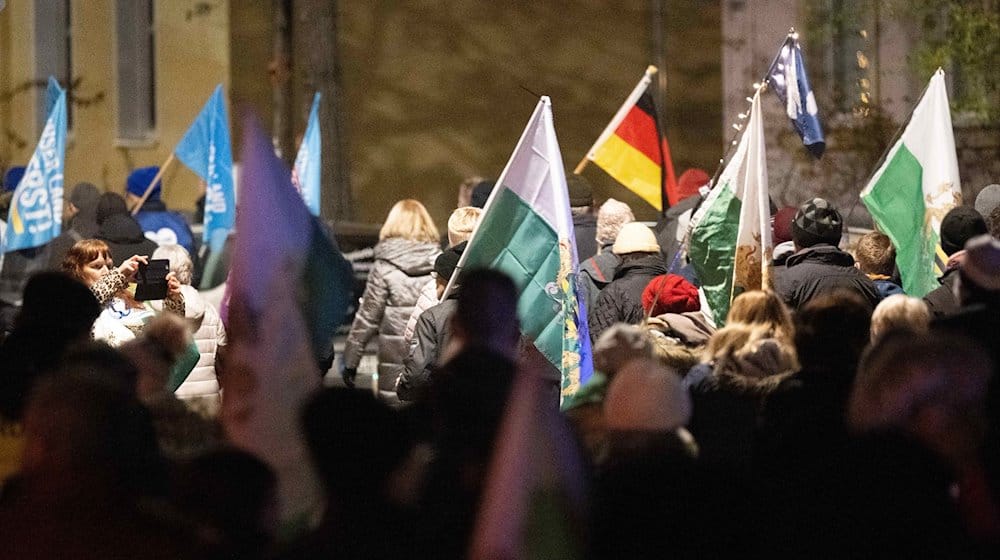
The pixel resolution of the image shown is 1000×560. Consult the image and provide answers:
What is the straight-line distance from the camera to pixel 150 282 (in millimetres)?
9172

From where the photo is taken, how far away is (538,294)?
879cm

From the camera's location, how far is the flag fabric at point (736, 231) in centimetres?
924

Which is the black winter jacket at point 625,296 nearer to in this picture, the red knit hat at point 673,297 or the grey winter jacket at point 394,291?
the red knit hat at point 673,297

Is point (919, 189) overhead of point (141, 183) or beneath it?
beneath

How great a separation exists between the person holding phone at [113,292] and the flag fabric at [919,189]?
3.95m

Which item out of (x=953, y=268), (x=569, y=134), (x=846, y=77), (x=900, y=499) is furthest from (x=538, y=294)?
(x=569, y=134)

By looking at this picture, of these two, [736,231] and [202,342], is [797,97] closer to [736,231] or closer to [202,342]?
[736,231]

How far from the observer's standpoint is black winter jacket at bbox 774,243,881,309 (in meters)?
9.34

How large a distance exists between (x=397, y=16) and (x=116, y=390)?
17.6 m

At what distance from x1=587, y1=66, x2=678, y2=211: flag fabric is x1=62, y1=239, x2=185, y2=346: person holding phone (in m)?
4.16

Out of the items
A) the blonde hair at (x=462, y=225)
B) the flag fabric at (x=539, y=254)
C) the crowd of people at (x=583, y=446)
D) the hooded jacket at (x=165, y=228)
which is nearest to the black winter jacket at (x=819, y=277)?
the flag fabric at (x=539, y=254)

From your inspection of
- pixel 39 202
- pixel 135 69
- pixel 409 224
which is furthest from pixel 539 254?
pixel 135 69

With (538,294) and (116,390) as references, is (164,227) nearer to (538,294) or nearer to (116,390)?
(538,294)

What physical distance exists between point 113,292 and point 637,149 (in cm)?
486
